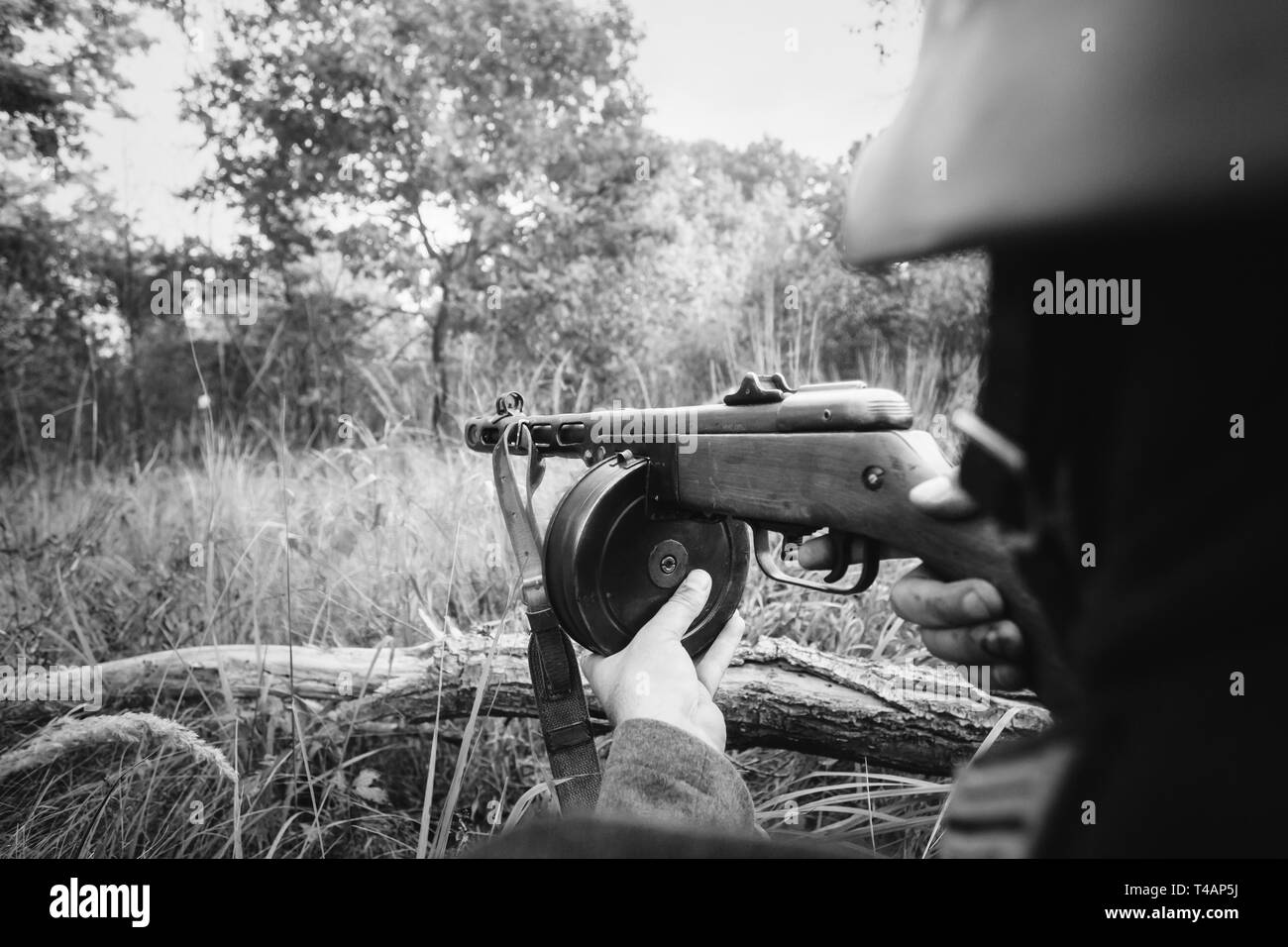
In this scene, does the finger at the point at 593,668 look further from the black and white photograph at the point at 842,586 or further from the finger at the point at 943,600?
the finger at the point at 943,600

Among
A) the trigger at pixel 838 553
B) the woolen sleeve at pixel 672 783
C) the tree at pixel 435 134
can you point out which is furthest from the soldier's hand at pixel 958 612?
the tree at pixel 435 134

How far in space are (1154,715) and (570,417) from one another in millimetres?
1598

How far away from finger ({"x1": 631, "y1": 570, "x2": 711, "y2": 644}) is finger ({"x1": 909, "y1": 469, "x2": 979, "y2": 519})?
62 cm

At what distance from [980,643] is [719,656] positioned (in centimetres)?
79

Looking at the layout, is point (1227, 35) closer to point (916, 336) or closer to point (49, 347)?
point (916, 336)

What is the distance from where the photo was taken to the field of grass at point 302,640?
221 cm

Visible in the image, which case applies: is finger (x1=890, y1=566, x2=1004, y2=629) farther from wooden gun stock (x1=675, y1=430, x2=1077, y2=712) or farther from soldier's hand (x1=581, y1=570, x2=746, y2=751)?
soldier's hand (x1=581, y1=570, x2=746, y2=751)

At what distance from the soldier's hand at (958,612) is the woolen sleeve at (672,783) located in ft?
1.33

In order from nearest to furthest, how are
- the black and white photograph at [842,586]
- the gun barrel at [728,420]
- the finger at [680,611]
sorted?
the black and white photograph at [842,586]
the gun barrel at [728,420]
the finger at [680,611]

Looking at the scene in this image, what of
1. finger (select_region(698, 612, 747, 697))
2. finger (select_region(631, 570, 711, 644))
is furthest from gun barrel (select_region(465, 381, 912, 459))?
finger (select_region(698, 612, 747, 697))

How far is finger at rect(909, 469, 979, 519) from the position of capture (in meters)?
1.19

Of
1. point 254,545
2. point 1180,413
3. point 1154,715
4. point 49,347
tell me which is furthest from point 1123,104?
point 49,347

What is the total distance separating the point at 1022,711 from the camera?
2201 mm

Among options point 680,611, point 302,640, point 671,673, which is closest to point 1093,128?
point 671,673
